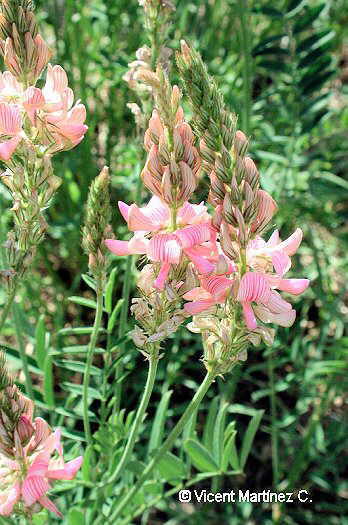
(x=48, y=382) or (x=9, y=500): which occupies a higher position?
(x=9, y=500)

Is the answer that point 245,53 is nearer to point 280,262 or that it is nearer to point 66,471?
point 280,262

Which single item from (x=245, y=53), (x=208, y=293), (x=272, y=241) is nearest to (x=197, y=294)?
(x=208, y=293)

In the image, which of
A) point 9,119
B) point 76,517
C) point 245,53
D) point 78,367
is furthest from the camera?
point 245,53

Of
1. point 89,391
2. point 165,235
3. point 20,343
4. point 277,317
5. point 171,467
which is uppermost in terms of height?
point 165,235

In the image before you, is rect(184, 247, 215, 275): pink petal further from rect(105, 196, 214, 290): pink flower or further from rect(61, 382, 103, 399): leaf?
rect(61, 382, 103, 399): leaf

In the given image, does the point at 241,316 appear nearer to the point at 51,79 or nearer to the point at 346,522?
the point at 51,79

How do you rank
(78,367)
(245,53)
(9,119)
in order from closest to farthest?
(9,119)
(78,367)
(245,53)
